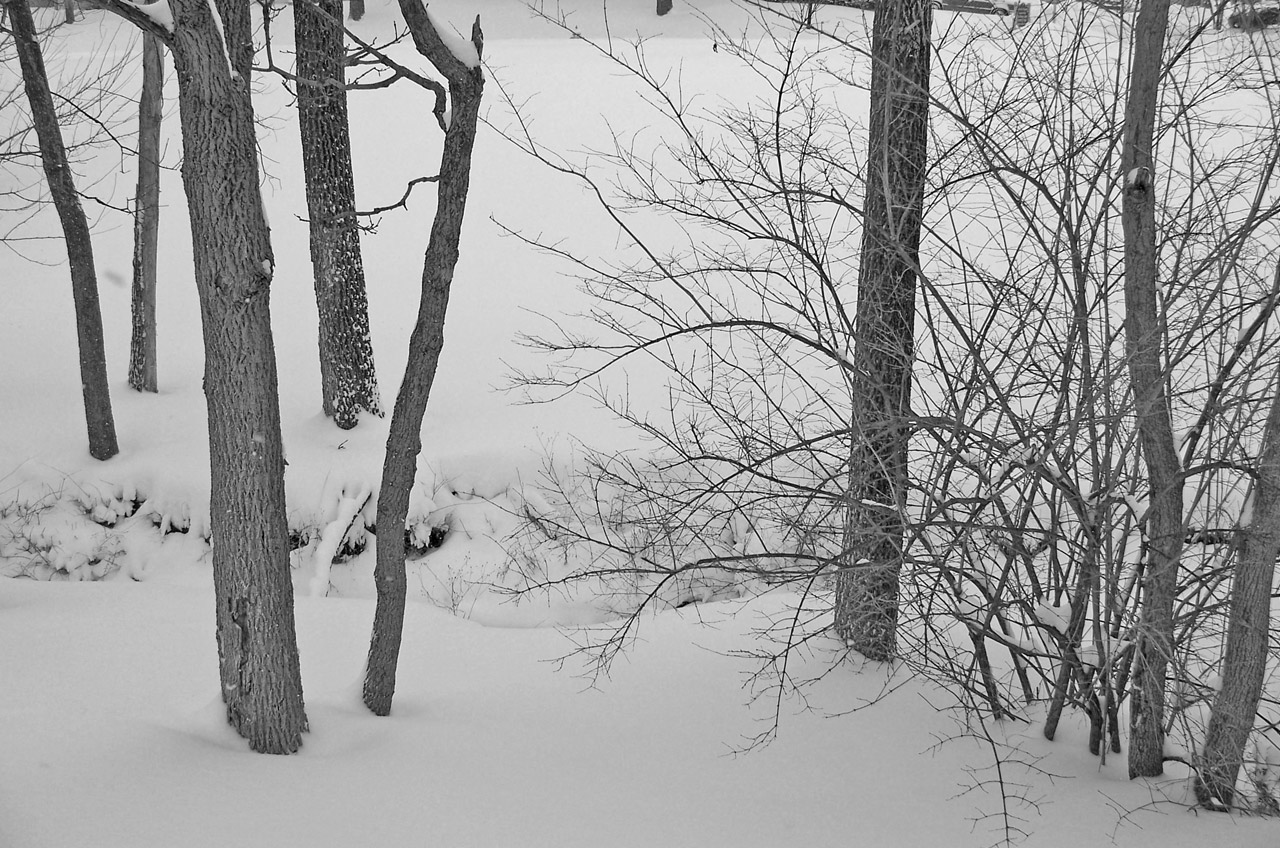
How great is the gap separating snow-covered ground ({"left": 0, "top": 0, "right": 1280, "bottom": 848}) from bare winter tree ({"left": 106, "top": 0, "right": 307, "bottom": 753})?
0.32 metres

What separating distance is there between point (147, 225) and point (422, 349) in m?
6.56

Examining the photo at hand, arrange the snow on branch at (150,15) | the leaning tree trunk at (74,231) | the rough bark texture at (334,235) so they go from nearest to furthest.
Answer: the snow on branch at (150,15) < the leaning tree trunk at (74,231) < the rough bark texture at (334,235)

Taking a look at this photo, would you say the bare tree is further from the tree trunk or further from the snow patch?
the tree trunk

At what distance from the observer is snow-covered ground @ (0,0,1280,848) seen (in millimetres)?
4543

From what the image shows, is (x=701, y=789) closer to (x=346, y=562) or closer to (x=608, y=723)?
(x=608, y=723)

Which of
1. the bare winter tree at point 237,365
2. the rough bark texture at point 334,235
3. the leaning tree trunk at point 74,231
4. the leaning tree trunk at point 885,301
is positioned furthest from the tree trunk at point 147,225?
the leaning tree trunk at point 885,301

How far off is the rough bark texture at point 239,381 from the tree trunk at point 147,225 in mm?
6290

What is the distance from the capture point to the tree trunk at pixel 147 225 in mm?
10156

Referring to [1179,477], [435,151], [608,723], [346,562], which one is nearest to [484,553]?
[346,562]

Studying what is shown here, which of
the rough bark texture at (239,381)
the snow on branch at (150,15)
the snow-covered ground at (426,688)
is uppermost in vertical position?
the snow on branch at (150,15)

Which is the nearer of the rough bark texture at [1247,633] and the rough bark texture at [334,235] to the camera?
the rough bark texture at [1247,633]

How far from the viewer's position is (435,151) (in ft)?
51.5

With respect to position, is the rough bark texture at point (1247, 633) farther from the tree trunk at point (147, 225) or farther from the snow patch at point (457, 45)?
the tree trunk at point (147, 225)

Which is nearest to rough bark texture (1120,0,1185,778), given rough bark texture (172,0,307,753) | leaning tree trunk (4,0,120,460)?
rough bark texture (172,0,307,753)
